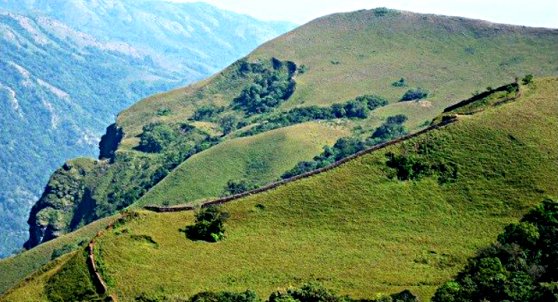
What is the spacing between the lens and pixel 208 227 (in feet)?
222

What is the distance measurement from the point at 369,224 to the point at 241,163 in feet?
348

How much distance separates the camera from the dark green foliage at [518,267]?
56156 mm

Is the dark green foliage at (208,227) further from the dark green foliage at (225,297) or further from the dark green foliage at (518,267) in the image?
the dark green foliage at (518,267)

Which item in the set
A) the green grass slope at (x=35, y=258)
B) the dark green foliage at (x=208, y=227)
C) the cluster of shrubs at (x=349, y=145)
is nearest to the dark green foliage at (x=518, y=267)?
the dark green foliage at (x=208, y=227)

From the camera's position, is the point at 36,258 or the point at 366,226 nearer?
the point at 366,226

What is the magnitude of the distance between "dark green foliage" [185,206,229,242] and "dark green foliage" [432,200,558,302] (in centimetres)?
1949

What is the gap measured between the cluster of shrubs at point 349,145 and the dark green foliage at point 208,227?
8181 cm

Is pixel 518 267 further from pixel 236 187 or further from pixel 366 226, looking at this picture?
pixel 236 187

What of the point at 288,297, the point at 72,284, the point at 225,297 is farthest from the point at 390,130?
the point at 72,284

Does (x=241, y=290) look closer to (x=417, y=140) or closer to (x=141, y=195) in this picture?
(x=417, y=140)

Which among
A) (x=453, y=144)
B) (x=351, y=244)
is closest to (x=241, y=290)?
(x=351, y=244)

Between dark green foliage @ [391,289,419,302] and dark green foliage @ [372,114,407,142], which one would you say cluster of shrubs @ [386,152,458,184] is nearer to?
dark green foliage @ [391,289,419,302]

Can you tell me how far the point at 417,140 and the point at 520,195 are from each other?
493 inches

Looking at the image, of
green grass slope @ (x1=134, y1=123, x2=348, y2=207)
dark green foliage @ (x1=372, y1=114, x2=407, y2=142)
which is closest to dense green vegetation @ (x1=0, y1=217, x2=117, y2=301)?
green grass slope @ (x1=134, y1=123, x2=348, y2=207)
